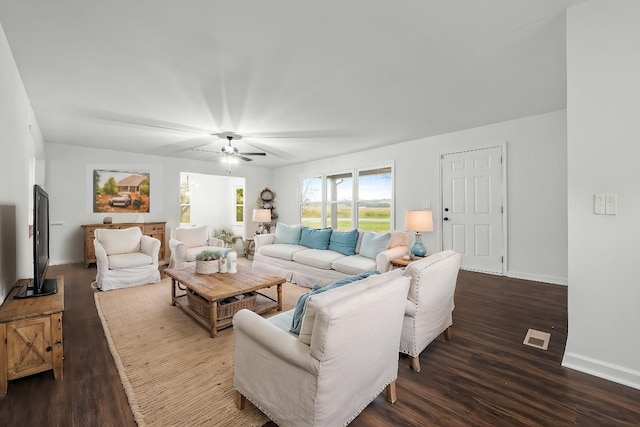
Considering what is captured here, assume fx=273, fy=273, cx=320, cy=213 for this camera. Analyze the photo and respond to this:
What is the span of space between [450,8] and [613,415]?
8.58 feet

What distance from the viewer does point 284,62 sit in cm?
248

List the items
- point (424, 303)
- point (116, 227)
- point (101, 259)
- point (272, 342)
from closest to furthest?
1. point (272, 342)
2. point (424, 303)
3. point (101, 259)
4. point (116, 227)

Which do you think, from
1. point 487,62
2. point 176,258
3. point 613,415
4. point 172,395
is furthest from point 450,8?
point 176,258

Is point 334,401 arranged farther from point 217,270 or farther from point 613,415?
point 217,270

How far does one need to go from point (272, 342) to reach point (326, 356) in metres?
0.31

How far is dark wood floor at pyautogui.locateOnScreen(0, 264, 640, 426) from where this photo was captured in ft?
4.87

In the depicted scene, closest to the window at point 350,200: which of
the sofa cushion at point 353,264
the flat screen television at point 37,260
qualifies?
the sofa cushion at point 353,264

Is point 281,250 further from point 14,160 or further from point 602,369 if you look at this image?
point 602,369

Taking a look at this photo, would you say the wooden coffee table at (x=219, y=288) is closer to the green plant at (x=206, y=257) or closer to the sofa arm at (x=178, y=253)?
the green plant at (x=206, y=257)

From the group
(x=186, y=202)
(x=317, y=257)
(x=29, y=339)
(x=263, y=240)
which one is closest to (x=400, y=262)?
(x=317, y=257)

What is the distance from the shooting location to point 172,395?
5.48 feet

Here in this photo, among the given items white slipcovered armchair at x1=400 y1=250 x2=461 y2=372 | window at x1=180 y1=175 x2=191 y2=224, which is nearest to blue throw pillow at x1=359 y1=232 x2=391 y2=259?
white slipcovered armchair at x1=400 y1=250 x2=461 y2=372

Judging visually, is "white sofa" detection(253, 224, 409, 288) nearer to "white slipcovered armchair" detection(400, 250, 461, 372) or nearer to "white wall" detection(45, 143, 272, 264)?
"white slipcovered armchair" detection(400, 250, 461, 372)

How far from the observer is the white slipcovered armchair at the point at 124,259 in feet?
12.3
